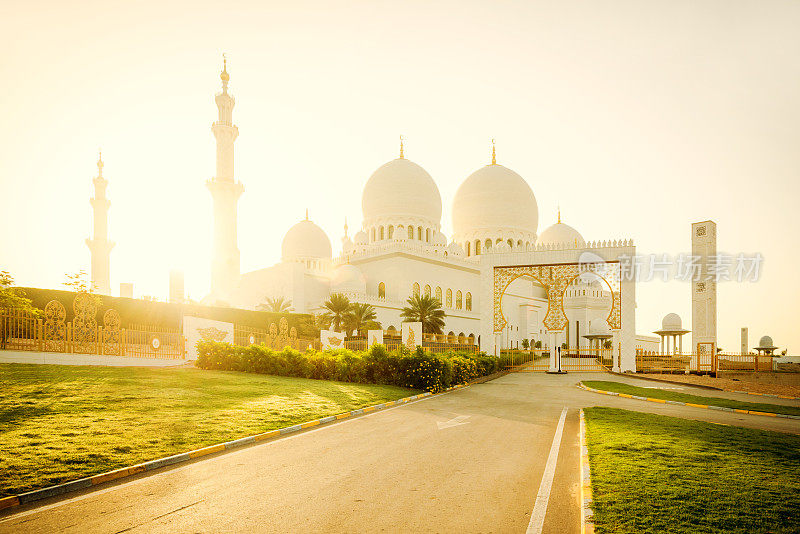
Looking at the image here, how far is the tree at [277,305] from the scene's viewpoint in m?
43.6

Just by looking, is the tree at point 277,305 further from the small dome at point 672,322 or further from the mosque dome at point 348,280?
the small dome at point 672,322

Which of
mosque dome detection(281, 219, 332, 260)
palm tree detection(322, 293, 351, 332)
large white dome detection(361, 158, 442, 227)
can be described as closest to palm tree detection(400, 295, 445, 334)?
palm tree detection(322, 293, 351, 332)

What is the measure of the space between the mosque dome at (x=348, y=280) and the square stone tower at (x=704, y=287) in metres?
26.1

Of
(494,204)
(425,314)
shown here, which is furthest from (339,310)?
(494,204)

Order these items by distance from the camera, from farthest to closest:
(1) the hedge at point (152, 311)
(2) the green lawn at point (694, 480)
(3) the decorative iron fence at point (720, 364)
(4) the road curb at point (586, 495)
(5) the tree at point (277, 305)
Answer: (5) the tree at point (277, 305)
(3) the decorative iron fence at point (720, 364)
(1) the hedge at point (152, 311)
(4) the road curb at point (586, 495)
(2) the green lawn at point (694, 480)

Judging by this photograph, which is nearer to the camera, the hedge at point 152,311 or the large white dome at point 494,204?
the hedge at point 152,311

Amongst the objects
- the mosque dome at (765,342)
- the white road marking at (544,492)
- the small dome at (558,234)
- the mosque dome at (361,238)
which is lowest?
the mosque dome at (765,342)

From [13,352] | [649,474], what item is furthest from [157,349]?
[649,474]

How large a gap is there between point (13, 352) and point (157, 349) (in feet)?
20.1

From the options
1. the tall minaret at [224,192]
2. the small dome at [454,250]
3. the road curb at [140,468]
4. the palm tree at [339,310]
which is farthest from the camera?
the small dome at [454,250]

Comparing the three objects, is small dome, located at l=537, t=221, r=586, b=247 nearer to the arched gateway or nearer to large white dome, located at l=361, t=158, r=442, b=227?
large white dome, located at l=361, t=158, r=442, b=227

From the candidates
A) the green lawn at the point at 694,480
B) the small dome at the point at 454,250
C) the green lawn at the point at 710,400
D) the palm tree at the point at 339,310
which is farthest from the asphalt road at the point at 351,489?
the small dome at the point at 454,250

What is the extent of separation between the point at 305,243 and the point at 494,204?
20524 millimetres

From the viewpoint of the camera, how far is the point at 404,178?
5709cm
